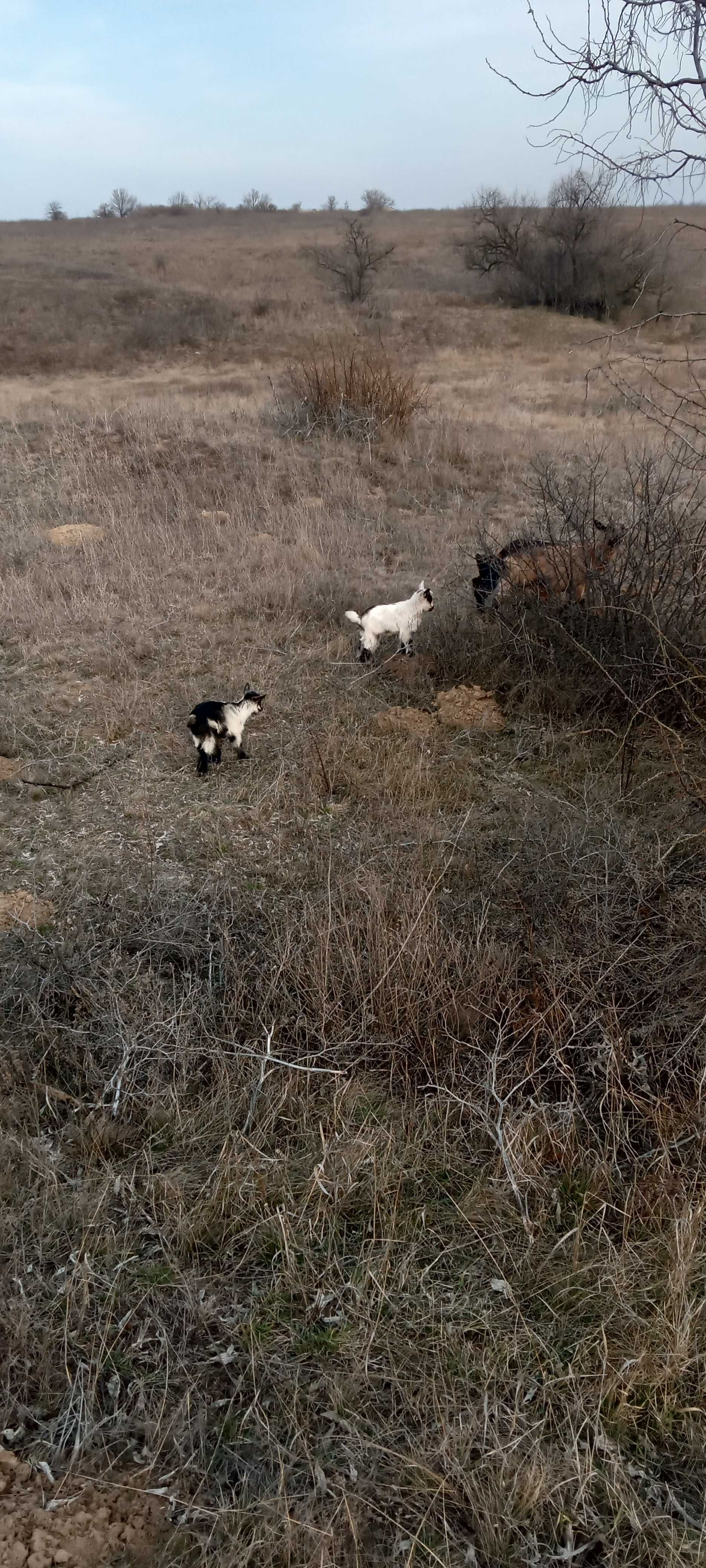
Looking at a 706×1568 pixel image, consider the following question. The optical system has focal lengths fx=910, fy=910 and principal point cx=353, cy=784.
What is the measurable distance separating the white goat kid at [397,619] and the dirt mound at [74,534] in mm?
3268

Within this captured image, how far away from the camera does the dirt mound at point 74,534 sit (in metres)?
7.84

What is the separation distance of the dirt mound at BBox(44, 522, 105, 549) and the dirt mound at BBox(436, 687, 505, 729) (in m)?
3.99

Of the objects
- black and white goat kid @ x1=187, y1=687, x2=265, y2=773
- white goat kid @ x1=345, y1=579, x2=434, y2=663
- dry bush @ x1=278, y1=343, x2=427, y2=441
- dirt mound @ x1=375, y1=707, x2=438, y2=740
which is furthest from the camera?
dry bush @ x1=278, y1=343, x2=427, y2=441

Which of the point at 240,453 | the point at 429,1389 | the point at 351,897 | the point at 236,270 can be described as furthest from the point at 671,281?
the point at 429,1389

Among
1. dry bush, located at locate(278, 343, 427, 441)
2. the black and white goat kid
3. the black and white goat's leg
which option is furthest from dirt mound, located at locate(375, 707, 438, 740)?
dry bush, located at locate(278, 343, 427, 441)

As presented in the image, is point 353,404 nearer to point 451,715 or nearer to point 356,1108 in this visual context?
point 451,715

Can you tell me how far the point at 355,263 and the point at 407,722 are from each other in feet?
87.0

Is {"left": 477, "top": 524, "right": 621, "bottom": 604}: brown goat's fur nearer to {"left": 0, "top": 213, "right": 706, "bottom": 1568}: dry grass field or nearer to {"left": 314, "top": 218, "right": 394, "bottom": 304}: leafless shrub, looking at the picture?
{"left": 0, "top": 213, "right": 706, "bottom": 1568}: dry grass field

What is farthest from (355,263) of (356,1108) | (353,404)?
(356,1108)

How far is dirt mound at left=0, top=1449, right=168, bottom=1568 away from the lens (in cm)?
165

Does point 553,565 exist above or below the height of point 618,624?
above

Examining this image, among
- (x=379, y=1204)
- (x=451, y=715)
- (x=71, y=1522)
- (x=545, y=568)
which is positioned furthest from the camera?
(x=545, y=568)

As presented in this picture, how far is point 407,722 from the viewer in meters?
5.06

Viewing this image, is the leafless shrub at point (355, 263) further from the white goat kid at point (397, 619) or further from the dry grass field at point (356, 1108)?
the dry grass field at point (356, 1108)
